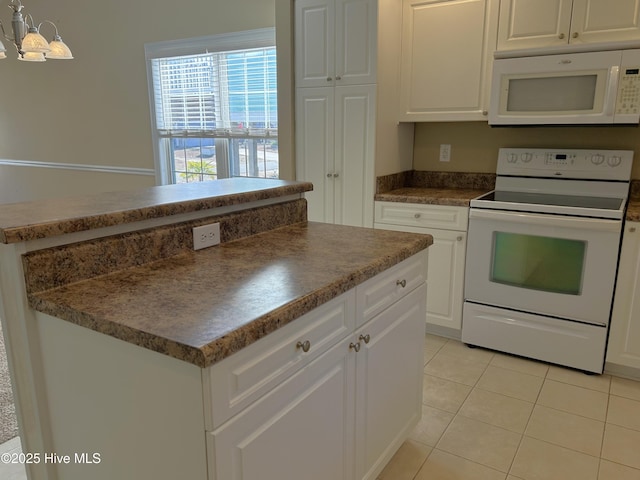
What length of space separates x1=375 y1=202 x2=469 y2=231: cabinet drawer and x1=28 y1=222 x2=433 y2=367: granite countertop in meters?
1.16

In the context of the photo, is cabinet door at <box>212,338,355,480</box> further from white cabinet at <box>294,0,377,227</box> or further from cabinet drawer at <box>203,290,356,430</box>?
white cabinet at <box>294,0,377,227</box>

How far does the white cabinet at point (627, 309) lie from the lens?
2387mm

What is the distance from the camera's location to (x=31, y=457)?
133cm

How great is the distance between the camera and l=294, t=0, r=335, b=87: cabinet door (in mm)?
2994

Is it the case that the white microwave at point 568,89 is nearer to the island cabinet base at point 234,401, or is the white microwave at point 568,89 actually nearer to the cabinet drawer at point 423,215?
the cabinet drawer at point 423,215

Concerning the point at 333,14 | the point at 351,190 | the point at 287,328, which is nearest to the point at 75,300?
the point at 287,328

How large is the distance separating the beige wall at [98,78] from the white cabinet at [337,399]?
275 cm

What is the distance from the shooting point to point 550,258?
8.49 feet

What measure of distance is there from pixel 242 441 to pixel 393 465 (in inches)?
43.3

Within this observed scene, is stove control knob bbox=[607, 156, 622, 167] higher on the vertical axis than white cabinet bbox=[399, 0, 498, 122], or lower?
lower

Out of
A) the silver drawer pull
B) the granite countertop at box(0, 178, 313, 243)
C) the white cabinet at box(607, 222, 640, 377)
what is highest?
the granite countertop at box(0, 178, 313, 243)

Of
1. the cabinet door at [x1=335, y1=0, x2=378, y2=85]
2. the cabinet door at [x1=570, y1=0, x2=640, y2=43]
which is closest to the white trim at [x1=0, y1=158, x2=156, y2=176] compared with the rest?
the cabinet door at [x1=335, y1=0, x2=378, y2=85]

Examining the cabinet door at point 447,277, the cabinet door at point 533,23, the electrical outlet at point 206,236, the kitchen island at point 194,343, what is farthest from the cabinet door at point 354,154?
the electrical outlet at point 206,236

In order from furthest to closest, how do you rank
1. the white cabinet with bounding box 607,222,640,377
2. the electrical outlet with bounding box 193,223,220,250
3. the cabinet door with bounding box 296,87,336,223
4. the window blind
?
1. the window blind
2. the cabinet door with bounding box 296,87,336,223
3. the white cabinet with bounding box 607,222,640,377
4. the electrical outlet with bounding box 193,223,220,250
